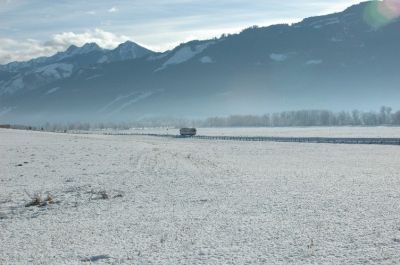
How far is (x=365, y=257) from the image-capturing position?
12.9 metres

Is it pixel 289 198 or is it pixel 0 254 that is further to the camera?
pixel 289 198

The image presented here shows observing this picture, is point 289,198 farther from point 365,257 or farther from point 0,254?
point 0,254

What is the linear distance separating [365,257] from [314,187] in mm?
12813

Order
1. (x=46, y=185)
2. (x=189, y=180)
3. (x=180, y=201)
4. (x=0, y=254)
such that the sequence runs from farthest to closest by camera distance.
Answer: (x=189, y=180)
(x=46, y=185)
(x=180, y=201)
(x=0, y=254)

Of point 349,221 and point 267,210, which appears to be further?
point 267,210

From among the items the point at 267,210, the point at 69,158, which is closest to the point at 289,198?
the point at 267,210

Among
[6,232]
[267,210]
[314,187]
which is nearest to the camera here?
[6,232]

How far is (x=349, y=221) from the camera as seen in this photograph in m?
17.0

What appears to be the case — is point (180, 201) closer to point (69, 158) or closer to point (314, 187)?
point (314, 187)

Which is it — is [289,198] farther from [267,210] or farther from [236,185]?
[236,185]

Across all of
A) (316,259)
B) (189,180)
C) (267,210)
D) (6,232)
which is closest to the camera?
(316,259)

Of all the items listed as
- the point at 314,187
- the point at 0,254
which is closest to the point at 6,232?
the point at 0,254

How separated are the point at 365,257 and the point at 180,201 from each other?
10.4 meters

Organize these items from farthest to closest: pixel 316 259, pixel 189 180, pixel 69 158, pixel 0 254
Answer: pixel 69 158
pixel 189 180
pixel 0 254
pixel 316 259
